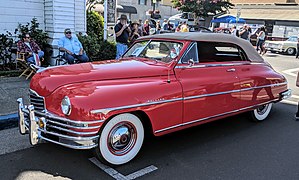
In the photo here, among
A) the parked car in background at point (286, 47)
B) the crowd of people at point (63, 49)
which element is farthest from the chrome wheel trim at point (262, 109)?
the parked car in background at point (286, 47)

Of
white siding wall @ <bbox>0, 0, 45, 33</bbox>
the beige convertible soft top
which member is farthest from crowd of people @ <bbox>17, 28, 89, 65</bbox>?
the beige convertible soft top

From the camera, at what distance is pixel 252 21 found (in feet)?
110

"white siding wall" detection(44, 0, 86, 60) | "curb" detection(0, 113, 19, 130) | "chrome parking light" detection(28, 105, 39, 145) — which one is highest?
"white siding wall" detection(44, 0, 86, 60)

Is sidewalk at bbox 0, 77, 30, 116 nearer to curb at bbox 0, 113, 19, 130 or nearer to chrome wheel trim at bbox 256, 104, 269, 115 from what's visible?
curb at bbox 0, 113, 19, 130

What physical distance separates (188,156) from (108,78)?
153cm

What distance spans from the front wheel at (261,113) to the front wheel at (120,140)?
271cm

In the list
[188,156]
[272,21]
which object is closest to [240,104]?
[188,156]

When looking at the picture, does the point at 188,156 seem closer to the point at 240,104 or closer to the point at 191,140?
the point at 191,140

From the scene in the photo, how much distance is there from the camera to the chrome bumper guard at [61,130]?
3.21 meters

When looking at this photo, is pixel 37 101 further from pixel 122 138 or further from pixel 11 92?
pixel 11 92

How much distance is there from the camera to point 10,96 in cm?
613

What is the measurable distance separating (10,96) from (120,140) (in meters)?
3.64

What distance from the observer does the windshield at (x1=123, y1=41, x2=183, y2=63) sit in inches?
171

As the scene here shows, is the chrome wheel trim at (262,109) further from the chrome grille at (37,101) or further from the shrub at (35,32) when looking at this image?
the shrub at (35,32)
